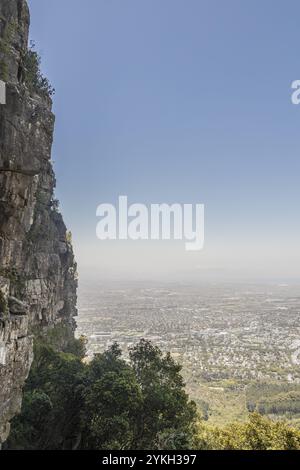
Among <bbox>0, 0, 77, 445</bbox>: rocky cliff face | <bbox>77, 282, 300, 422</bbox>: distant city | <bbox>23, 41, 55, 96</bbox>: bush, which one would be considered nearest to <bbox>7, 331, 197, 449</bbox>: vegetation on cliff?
<bbox>0, 0, 77, 445</bbox>: rocky cliff face

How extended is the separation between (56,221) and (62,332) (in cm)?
1344

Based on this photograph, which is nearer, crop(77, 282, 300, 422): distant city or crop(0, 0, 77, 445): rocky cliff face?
crop(0, 0, 77, 445): rocky cliff face

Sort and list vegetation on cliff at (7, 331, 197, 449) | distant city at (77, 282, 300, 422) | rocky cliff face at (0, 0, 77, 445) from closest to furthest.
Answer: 1. rocky cliff face at (0, 0, 77, 445)
2. vegetation on cliff at (7, 331, 197, 449)
3. distant city at (77, 282, 300, 422)

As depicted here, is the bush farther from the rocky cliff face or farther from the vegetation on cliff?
the vegetation on cliff

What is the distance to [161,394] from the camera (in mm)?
20141

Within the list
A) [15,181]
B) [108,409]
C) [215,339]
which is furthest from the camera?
[215,339]

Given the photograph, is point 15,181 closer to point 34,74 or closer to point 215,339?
point 34,74

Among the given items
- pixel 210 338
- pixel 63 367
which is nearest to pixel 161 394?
pixel 63 367

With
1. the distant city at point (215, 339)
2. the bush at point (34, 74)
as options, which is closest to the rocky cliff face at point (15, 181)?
the bush at point (34, 74)

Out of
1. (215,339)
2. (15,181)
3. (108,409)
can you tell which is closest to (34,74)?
(15,181)

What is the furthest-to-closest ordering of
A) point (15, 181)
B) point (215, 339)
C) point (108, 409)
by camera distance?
point (215, 339), point (108, 409), point (15, 181)

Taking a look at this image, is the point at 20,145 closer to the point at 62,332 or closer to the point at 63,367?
the point at 63,367

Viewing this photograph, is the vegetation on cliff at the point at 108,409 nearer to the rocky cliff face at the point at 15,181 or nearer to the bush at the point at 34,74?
the rocky cliff face at the point at 15,181

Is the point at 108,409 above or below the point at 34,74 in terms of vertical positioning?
below
